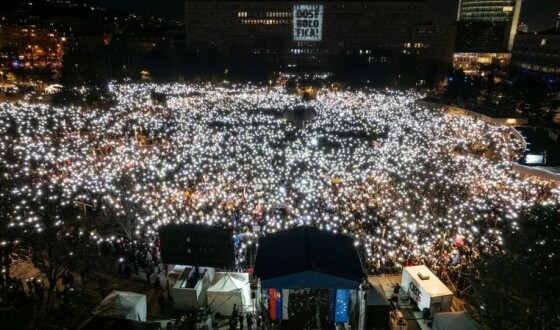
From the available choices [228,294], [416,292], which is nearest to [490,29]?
[416,292]

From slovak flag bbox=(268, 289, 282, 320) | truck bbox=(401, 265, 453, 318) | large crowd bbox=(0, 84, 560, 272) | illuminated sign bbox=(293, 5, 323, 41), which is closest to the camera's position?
slovak flag bbox=(268, 289, 282, 320)

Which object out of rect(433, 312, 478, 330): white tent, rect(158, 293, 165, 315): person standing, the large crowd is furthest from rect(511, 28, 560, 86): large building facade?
rect(158, 293, 165, 315): person standing

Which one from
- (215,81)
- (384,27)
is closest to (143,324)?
(215,81)

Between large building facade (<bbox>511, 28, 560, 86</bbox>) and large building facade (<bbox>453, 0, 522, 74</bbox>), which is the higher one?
Answer: large building facade (<bbox>453, 0, 522, 74</bbox>)

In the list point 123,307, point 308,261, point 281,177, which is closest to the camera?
point 308,261

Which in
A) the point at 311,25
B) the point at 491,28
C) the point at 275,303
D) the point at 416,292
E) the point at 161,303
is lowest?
the point at 161,303

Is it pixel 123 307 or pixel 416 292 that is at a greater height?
pixel 123 307

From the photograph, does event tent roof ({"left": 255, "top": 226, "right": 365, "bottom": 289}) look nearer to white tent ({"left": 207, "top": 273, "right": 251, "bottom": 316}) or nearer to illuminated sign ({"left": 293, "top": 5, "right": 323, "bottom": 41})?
white tent ({"left": 207, "top": 273, "right": 251, "bottom": 316})

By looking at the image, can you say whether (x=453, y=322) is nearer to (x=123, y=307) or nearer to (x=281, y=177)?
(x=123, y=307)

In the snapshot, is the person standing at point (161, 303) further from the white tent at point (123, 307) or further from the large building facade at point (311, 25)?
the large building facade at point (311, 25)
